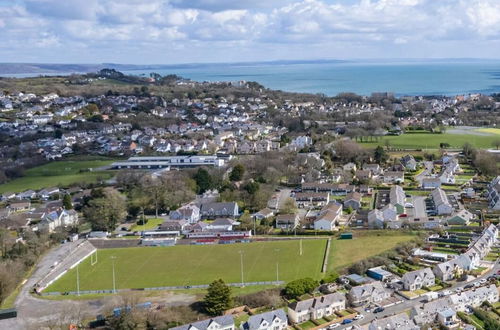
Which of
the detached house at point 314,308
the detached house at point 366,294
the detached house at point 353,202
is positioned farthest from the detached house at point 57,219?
the detached house at point 366,294

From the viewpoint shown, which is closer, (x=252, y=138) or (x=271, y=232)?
(x=271, y=232)

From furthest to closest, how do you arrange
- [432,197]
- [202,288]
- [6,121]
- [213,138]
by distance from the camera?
[6,121], [213,138], [432,197], [202,288]

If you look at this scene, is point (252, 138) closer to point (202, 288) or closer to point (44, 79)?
point (202, 288)

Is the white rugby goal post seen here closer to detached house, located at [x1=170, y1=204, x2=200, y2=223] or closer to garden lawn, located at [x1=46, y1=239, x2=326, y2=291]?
garden lawn, located at [x1=46, y1=239, x2=326, y2=291]

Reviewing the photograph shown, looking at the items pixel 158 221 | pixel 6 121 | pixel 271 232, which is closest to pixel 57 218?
pixel 158 221

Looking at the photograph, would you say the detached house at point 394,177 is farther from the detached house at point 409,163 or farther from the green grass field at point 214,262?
the green grass field at point 214,262

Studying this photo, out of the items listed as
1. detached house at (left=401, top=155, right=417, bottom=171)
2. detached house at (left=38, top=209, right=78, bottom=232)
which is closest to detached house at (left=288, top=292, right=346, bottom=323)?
detached house at (left=38, top=209, right=78, bottom=232)
